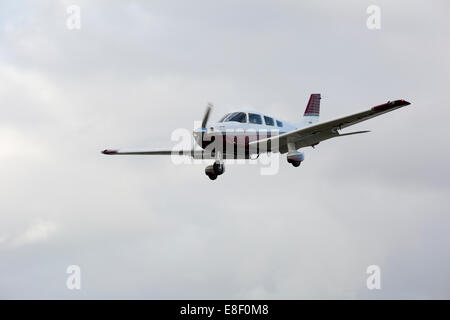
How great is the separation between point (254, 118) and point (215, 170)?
10.8 ft

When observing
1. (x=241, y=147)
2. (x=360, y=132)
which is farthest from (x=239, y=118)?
(x=360, y=132)

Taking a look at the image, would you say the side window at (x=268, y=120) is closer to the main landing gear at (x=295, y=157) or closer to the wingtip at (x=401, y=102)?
the main landing gear at (x=295, y=157)

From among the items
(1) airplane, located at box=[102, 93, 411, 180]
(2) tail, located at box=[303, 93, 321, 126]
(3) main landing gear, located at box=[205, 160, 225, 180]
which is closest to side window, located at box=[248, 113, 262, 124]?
(1) airplane, located at box=[102, 93, 411, 180]

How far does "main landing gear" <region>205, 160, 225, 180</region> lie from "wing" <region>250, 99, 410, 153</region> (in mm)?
1862

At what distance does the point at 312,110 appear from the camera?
36844 mm

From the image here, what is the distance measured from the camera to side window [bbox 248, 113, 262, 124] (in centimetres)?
2989

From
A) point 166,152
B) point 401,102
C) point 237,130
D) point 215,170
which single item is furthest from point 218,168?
point 401,102

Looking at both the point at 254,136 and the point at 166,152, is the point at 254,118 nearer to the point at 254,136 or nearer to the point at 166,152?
the point at 254,136

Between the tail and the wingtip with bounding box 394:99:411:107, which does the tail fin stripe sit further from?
the wingtip with bounding box 394:99:411:107

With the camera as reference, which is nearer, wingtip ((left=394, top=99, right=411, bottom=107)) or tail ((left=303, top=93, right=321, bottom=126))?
wingtip ((left=394, top=99, right=411, bottom=107))

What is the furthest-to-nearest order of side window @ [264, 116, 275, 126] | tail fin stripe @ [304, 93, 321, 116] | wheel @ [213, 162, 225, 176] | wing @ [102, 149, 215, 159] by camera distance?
tail fin stripe @ [304, 93, 321, 116] → wing @ [102, 149, 215, 159] → side window @ [264, 116, 275, 126] → wheel @ [213, 162, 225, 176]
